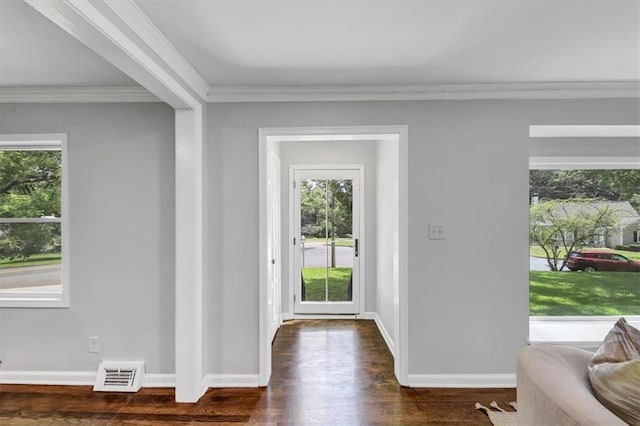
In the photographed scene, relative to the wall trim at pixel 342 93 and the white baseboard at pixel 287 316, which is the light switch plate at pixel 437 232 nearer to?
the wall trim at pixel 342 93

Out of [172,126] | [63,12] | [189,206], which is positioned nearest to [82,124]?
[172,126]

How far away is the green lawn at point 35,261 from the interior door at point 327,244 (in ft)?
8.12

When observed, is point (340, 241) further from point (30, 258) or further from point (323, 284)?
point (30, 258)

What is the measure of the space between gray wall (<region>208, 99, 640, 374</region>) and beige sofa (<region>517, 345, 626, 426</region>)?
1227 mm

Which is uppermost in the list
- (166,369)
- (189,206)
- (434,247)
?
(189,206)

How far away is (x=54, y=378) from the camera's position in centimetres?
297

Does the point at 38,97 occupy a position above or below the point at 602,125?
above

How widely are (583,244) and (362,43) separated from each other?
3.08 meters

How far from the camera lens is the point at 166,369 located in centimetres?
294

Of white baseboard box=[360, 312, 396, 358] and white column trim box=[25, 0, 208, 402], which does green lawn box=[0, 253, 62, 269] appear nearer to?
white column trim box=[25, 0, 208, 402]

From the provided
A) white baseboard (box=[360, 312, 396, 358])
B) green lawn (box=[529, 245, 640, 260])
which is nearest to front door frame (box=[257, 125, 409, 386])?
white baseboard (box=[360, 312, 396, 358])

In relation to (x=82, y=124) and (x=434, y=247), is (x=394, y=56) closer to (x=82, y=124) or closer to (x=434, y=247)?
(x=434, y=247)

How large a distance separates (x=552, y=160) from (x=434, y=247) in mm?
1568

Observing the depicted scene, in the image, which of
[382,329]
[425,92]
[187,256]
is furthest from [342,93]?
[382,329]
